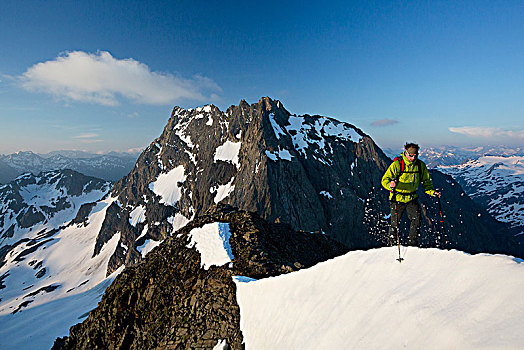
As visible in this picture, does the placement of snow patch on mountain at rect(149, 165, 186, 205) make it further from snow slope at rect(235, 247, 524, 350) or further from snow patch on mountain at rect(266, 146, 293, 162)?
snow slope at rect(235, 247, 524, 350)

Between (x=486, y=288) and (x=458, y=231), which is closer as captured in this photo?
(x=486, y=288)

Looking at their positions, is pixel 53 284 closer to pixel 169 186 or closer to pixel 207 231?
pixel 169 186

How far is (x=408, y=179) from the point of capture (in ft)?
25.9

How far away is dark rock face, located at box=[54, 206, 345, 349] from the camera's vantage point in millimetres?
12219

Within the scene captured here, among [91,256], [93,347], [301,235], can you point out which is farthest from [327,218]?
[91,256]

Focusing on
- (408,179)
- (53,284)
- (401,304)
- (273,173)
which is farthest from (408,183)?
(53,284)

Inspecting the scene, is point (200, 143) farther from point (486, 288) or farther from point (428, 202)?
point (486, 288)

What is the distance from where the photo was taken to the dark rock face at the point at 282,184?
85.9 meters

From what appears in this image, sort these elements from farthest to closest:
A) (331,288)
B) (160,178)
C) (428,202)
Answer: (160,178)
(428,202)
(331,288)

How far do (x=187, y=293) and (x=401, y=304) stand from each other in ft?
45.6

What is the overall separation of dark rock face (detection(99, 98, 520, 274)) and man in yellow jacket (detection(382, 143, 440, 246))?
62700mm

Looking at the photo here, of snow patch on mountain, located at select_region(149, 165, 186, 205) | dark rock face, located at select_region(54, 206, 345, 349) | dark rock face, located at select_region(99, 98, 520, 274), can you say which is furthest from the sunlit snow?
dark rock face, located at select_region(54, 206, 345, 349)

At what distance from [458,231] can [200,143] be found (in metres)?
137

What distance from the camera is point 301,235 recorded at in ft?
80.9
